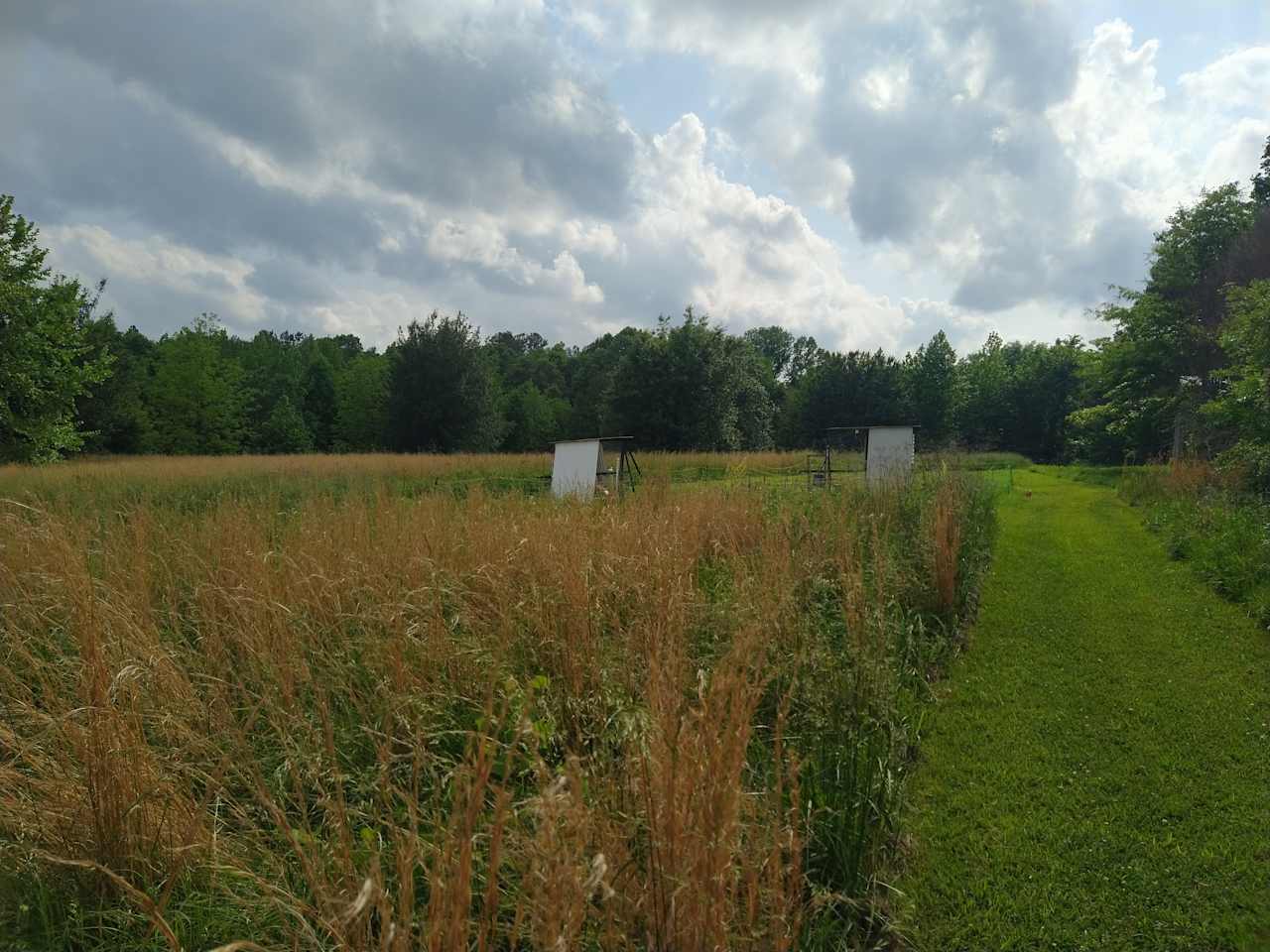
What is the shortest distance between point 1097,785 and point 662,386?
29.5 metres

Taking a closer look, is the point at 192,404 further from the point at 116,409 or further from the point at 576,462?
the point at 576,462

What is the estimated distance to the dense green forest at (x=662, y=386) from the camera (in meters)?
18.5

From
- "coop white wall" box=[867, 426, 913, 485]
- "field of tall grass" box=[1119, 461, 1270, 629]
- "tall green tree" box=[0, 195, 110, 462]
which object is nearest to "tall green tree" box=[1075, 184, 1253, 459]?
"field of tall grass" box=[1119, 461, 1270, 629]

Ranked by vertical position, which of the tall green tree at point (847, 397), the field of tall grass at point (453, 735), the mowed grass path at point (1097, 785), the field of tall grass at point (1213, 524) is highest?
the tall green tree at point (847, 397)

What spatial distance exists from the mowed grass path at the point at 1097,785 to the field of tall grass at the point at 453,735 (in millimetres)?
290

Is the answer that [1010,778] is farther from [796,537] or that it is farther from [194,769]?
[194,769]

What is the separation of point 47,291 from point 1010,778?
26.5 meters

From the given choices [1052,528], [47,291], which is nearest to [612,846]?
[1052,528]

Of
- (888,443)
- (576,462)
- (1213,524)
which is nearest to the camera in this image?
(1213,524)

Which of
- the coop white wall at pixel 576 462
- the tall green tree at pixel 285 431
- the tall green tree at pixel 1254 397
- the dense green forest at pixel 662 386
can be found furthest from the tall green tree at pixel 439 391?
the tall green tree at pixel 1254 397

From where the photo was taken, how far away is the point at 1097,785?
131 inches

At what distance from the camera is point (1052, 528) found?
9562 millimetres

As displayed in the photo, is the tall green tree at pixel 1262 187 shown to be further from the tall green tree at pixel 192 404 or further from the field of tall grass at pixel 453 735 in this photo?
the tall green tree at pixel 192 404

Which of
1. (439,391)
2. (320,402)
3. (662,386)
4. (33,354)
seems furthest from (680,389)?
(320,402)
